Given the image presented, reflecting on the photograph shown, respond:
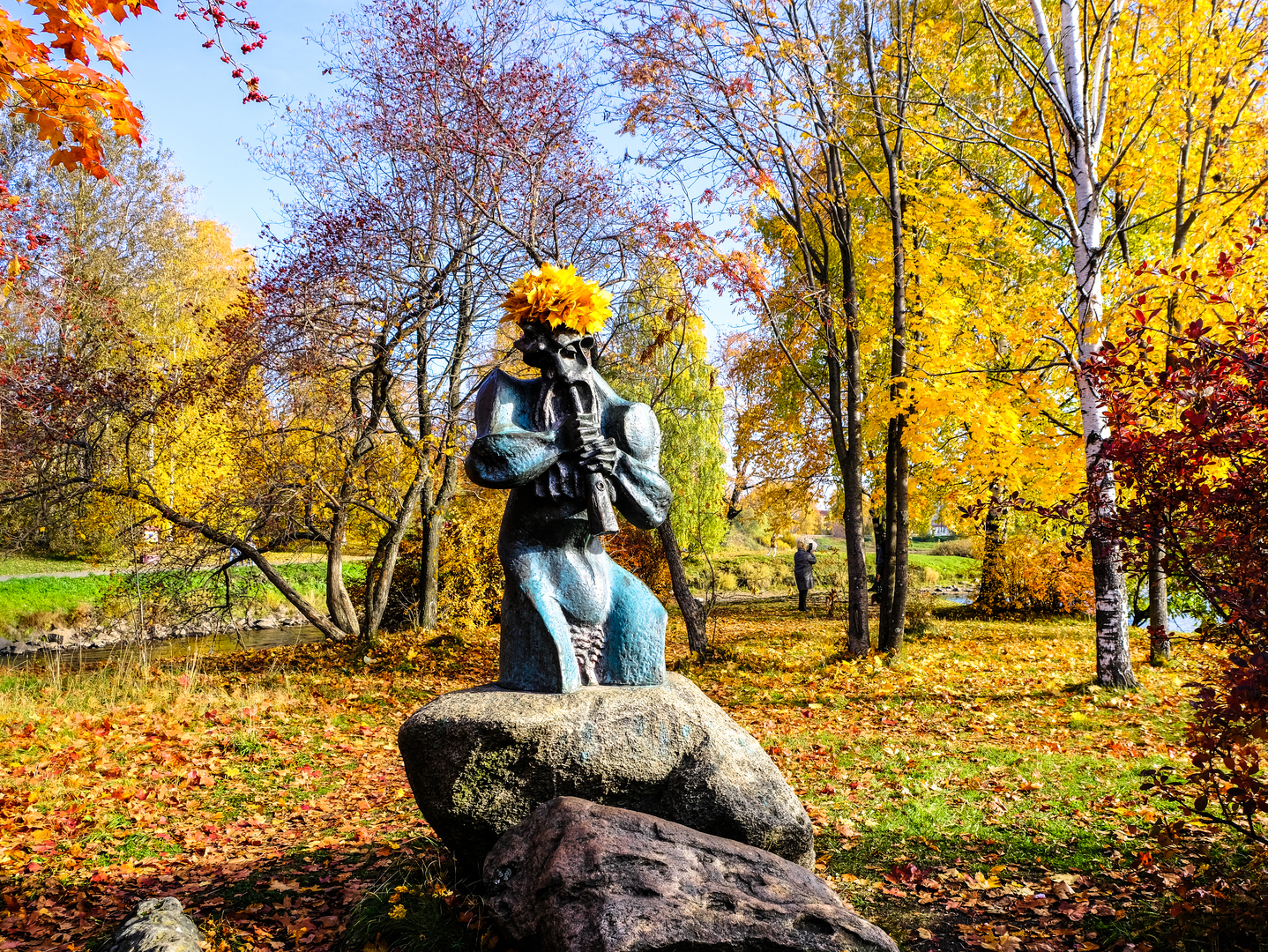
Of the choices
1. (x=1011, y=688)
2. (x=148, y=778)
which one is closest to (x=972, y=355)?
(x=1011, y=688)

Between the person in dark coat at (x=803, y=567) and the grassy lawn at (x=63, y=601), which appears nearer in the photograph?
the grassy lawn at (x=63, y=601)

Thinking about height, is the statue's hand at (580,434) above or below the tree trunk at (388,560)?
above

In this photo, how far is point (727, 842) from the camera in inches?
125

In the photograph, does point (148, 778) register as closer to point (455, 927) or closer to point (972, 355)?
point (455, 927)

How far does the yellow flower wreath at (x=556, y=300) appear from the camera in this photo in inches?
161

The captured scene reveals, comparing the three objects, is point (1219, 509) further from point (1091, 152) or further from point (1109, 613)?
point (1091, 152)

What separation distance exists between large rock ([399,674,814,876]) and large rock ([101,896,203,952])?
3.42ft

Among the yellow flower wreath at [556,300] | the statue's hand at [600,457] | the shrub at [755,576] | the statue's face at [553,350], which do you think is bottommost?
the shrub at [755,576]

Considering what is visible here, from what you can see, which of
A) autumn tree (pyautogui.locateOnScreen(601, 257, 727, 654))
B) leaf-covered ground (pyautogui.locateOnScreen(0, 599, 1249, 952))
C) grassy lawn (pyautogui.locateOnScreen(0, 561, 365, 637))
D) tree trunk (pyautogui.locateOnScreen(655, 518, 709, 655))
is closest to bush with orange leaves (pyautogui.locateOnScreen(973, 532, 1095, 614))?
leaf-covered ground (pyautogui.locateOnScreen(0, 599, 1249, 952))

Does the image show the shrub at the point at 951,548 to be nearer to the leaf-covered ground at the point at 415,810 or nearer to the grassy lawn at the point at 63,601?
the leaf-covered ground at the point at 415,810

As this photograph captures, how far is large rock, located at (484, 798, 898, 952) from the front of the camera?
262cm

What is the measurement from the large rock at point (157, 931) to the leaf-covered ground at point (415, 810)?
26 centimetres

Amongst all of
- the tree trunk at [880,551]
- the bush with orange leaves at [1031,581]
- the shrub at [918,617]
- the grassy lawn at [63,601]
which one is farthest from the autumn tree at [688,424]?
the grassy lawn at [63,601]

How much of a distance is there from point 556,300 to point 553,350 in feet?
0.89
